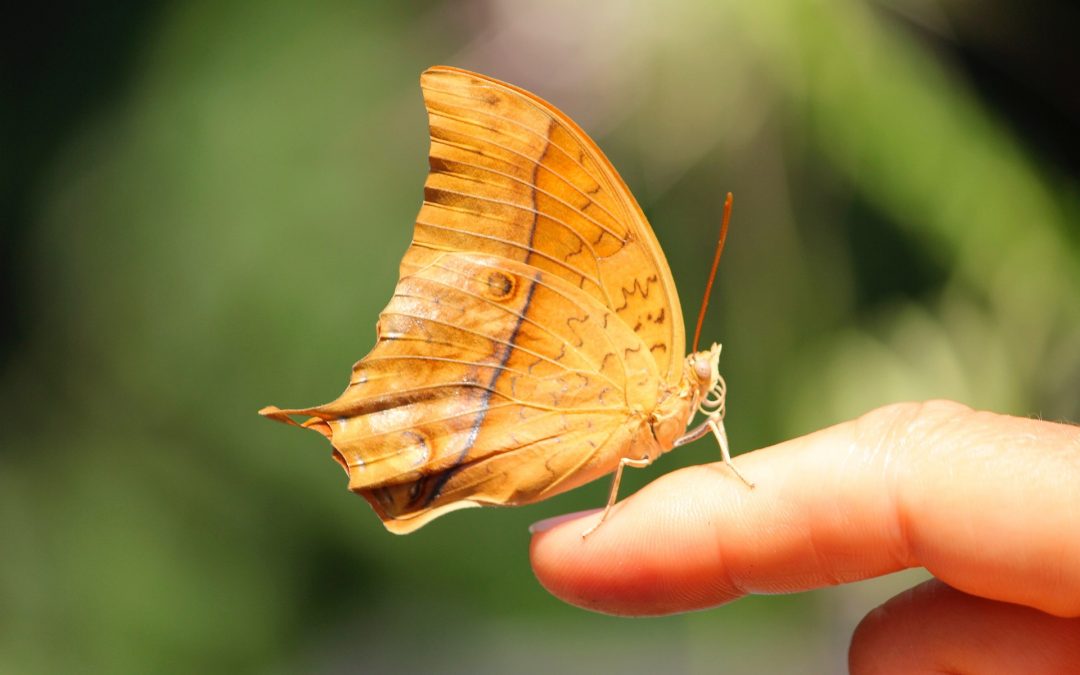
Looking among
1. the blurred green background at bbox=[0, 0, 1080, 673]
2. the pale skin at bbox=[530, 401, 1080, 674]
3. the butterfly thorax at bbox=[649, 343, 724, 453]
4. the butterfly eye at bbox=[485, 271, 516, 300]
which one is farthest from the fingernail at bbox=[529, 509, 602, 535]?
the blurred green background at bbox=[0, 0, 1080, 673]

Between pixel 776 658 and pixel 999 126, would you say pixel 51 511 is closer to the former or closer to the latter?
pixel 776 658

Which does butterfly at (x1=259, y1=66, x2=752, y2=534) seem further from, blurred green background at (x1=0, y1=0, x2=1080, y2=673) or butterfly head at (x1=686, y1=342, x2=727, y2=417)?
blurred green background at (x1=0, y1=0, x2=1080, y2=673)

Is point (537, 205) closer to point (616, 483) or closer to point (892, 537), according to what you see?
point (616, 483)

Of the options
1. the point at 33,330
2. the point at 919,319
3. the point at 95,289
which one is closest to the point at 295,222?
the point at 95,289

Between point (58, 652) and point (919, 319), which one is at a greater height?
point (919, 319)

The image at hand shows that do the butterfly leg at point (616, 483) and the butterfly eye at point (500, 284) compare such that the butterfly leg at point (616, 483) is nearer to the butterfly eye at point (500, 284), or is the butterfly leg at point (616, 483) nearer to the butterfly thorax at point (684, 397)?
the butterfly thorax at point (684, 397)

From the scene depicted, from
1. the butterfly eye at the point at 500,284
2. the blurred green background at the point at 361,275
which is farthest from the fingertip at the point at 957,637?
the blurred green background at the point at 361,275

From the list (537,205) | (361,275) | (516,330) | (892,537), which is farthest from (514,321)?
(361,275)
